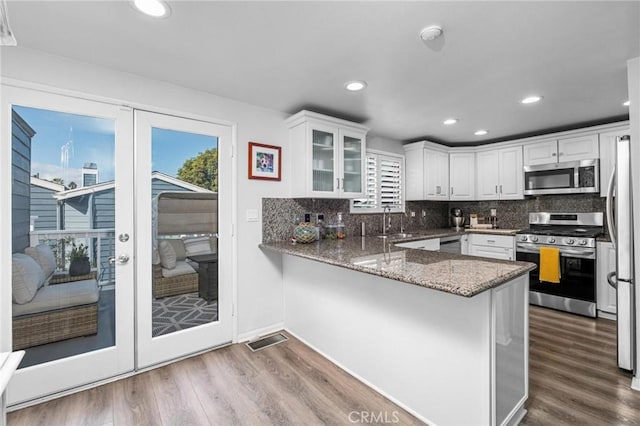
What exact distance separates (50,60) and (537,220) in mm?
5620

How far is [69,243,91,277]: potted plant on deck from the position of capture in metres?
2.05

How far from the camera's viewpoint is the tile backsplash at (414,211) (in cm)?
303

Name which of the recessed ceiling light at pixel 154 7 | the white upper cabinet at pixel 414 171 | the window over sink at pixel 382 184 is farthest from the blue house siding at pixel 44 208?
the white upper cabinet at pixel 414 171

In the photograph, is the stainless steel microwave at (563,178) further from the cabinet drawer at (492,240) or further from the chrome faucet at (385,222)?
the chrome faucet at (385,222)

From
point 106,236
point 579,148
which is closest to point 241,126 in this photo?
point 106,236

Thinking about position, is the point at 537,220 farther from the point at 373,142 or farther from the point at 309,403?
the point at 309,403

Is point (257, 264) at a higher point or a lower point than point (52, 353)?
higher

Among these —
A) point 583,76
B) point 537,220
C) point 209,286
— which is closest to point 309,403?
point 209,286

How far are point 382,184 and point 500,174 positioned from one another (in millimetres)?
1829

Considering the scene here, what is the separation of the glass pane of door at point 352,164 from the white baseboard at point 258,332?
165cm

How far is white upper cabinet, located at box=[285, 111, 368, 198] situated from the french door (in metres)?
0.71

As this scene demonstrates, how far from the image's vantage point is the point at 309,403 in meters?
1.88

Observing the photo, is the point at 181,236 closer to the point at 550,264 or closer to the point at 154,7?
the point at 154,7

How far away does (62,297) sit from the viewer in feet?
6.63
